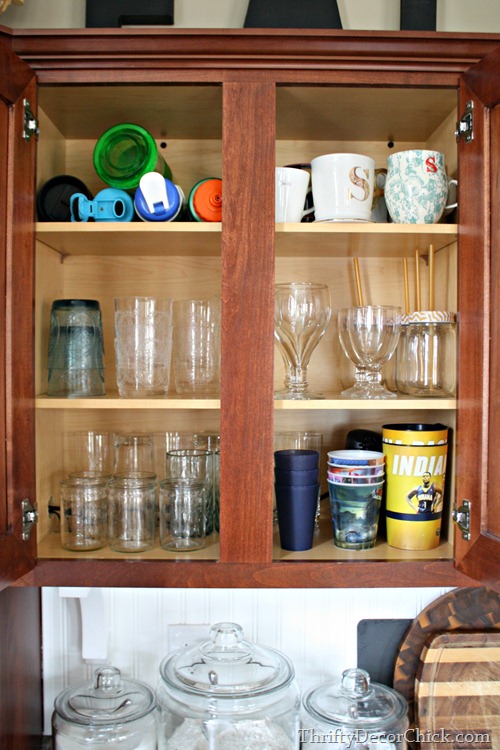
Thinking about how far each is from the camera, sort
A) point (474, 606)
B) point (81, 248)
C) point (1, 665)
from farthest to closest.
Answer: point (474, 606) < point (81, 248) < point (1, 665)

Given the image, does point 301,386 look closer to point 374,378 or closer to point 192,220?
point 374,378

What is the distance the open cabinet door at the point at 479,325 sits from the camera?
3.70ft

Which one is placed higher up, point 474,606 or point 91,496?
point 91,496

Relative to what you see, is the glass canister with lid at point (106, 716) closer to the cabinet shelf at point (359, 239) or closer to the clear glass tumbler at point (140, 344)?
the clear glass tumbler at point (140, 344)

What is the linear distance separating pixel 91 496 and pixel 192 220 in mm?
551

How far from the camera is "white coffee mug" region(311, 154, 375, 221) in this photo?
128 centimetres

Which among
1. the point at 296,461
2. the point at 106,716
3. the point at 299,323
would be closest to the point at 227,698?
the point at 106,716

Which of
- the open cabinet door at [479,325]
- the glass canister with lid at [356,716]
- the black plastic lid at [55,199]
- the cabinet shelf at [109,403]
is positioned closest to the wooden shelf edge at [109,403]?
the cabinet shelf at [109,403]

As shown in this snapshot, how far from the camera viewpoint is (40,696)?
1582 mm

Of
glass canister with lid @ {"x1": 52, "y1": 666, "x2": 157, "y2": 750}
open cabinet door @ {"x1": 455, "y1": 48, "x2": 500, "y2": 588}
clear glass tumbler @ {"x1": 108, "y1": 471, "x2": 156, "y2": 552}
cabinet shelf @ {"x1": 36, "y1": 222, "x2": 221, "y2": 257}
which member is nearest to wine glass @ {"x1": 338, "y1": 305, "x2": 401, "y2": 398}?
open cabinet door @ {"x1": 455, "y1": 48, "x2": 500, "y2": 588}

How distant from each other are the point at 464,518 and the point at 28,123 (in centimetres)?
99

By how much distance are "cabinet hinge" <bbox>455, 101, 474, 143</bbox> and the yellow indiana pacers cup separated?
0.52 metres

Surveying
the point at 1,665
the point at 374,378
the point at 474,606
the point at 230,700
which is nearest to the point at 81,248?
the point at 374,378

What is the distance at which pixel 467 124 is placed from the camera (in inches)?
46.7
